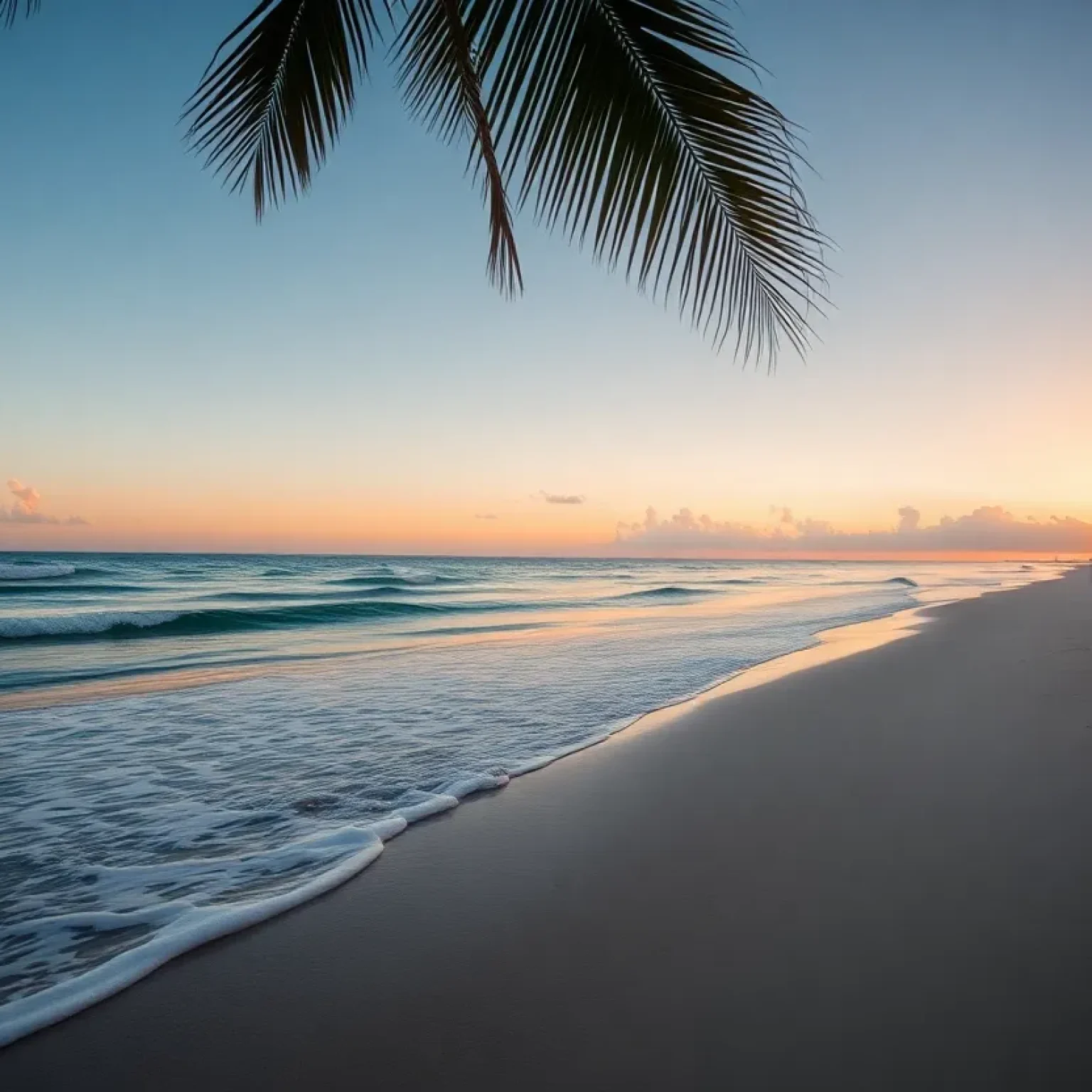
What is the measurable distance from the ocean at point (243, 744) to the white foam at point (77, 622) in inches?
3.4

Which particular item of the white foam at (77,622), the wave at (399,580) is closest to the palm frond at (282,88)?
the white foam at (77,622)

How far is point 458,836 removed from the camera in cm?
358

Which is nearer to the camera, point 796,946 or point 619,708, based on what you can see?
point 796,946

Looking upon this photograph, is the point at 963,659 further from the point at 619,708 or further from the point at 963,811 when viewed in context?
the point at 963,811

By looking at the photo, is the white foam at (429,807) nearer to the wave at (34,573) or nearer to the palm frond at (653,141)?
the palm frond at (653,141)

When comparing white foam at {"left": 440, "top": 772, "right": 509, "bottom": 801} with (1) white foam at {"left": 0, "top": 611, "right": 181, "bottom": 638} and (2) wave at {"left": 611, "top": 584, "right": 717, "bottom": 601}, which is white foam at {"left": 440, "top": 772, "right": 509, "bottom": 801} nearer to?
(1) white foam at {"left": 0, "top": 611, "right": 181, "bottom": 638}

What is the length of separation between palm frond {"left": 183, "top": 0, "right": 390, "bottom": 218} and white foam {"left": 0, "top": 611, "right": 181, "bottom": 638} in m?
15.1

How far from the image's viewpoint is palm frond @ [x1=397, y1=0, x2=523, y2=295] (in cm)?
258

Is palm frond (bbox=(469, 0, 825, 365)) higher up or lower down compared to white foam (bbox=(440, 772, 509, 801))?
higher up

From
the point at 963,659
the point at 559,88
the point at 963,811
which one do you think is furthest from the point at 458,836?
the point at 963,659

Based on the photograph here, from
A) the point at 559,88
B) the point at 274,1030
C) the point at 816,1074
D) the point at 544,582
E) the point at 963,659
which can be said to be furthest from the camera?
the point at 544,582

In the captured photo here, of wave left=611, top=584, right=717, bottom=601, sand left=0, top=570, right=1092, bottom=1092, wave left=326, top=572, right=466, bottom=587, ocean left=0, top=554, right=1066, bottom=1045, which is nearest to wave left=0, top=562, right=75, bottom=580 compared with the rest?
wave left=326, top=572, right=466, bottom=587

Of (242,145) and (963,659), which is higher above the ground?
(242,145)

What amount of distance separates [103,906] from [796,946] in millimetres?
2684
